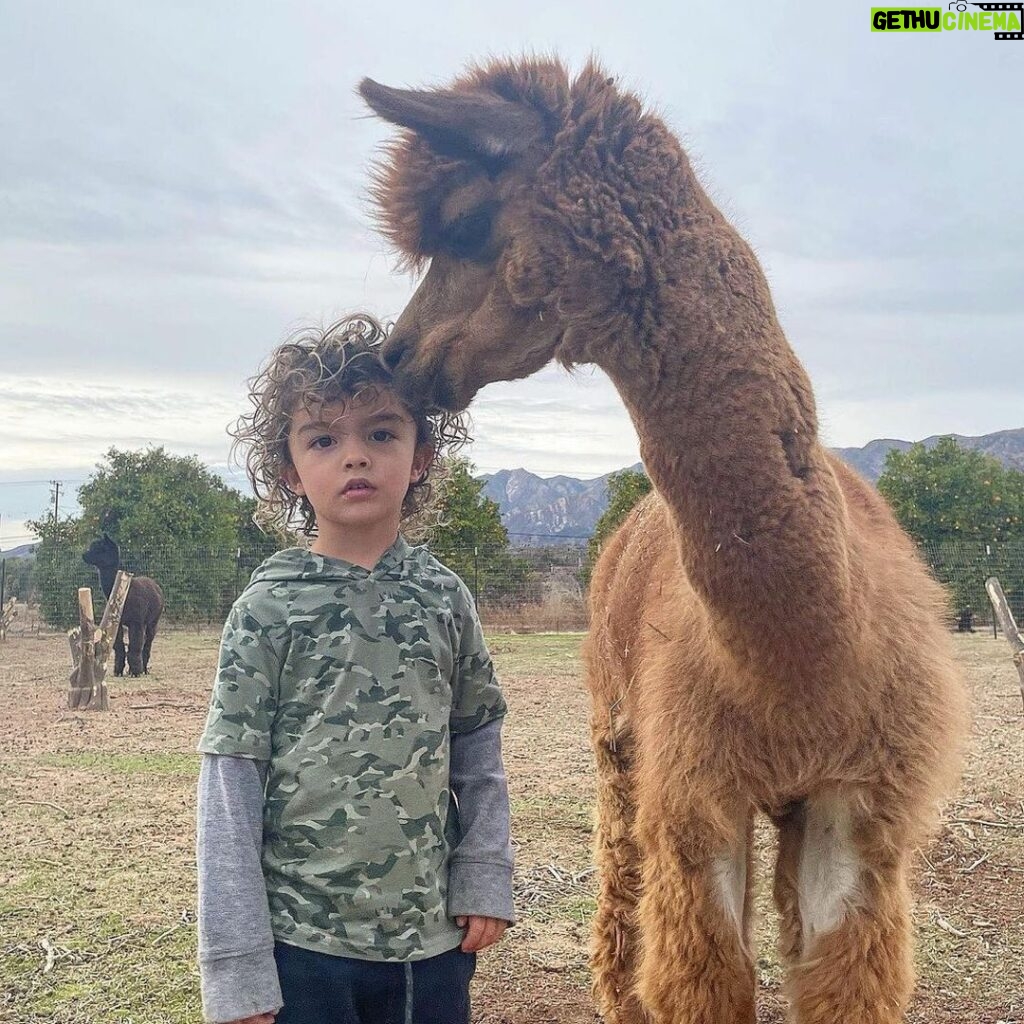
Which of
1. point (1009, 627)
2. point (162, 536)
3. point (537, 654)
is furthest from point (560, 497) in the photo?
point (1009, 627)

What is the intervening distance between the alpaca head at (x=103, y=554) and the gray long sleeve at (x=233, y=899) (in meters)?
14.4

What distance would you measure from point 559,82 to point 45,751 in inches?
262

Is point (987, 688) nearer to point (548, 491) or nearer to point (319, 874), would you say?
point (319, 874)

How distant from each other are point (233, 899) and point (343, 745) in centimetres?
31

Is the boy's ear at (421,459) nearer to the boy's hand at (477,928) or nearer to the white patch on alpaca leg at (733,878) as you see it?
the boy's hand at (477,928)

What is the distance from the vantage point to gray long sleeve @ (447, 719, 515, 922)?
6.14 ft

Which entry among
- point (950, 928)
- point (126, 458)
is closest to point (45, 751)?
point (950, 928)

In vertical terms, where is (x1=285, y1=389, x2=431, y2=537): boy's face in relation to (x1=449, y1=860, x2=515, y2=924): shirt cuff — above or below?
above

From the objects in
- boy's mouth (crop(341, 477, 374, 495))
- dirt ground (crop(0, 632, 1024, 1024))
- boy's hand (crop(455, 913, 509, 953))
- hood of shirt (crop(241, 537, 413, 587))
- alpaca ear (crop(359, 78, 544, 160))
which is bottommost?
dirt ground (crop(0, 632, 1024, 1024))

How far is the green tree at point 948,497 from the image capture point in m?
20.0

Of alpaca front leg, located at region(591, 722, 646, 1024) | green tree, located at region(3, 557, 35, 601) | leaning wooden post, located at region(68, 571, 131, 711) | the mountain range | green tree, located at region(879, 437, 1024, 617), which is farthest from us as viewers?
the mountain range

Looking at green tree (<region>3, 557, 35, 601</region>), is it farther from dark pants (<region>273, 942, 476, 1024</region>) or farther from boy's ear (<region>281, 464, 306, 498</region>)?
dark pants (<region>273, 942, 476, 1024</region>)

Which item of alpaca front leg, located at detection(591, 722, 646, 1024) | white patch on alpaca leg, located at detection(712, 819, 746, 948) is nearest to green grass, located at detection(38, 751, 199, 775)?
alpaca front leg, located at detection(591, 722, 646, 1024)

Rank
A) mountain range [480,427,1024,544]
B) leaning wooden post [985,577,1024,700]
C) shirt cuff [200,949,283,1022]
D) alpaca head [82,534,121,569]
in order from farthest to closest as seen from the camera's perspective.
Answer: mountain range [480,427,1024,544]
alpaca head [82,534,121,569]
leaning wooden post [985,577,1024,700]
shirt cuff [200,949,283,1022]
